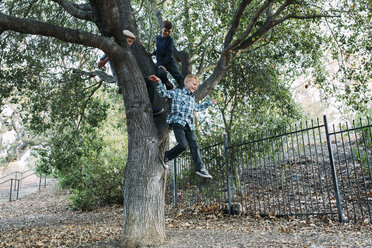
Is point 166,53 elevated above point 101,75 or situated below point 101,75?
below

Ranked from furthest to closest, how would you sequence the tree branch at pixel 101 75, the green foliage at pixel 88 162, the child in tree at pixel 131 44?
the green foliage at pixel 88 162 → the tree branch at pixel 101 75 → the child in tree at pixel 131 44

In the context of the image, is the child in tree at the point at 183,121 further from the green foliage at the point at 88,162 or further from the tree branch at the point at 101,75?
the green foliage at the point at 88,162

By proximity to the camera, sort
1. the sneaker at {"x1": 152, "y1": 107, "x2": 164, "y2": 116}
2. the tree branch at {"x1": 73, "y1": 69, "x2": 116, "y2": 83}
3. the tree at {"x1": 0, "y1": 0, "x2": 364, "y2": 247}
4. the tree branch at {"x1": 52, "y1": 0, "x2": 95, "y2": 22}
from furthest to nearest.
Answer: the tree branch at {"x1": 73, "y1": 69, "x2": 116, "y2": 83}
the tree branch at {"x1": 52, "y1": 0, "x2": 95, "y2": 22}
the sneaker at {"x1": 152, "y1": 107, "x2": 164, "y2": 116}
the tree at {"x1": 0, "y1": 0, "x2": 364, "y2": 247}

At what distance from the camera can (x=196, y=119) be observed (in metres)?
10.5

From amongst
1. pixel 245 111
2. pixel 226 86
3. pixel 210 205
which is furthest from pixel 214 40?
pixel 210 205

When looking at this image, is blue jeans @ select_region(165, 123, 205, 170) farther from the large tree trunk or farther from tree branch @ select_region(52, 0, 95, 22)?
tree branch @ select_region(52, 0, 95, 22)

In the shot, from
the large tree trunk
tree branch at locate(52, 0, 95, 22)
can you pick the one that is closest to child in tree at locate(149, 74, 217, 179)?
the large tree trunk

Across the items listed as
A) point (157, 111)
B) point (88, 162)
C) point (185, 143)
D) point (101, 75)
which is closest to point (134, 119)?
point (157, 111)

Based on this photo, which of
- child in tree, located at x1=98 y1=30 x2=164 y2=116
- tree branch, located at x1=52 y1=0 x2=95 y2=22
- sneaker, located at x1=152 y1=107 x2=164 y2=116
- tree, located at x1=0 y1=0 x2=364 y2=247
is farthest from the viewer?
tree branch, located at x1=52 y1=0 x2=95 y2=22

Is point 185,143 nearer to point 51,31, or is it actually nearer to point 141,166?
point 141,166

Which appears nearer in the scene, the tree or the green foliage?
the tree

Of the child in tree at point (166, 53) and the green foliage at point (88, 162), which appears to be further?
the green foliage at point (88, 162)

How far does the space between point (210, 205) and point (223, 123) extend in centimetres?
332

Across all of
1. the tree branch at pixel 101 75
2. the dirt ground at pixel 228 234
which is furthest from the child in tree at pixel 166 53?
the dirt ground at pixel 228 234
